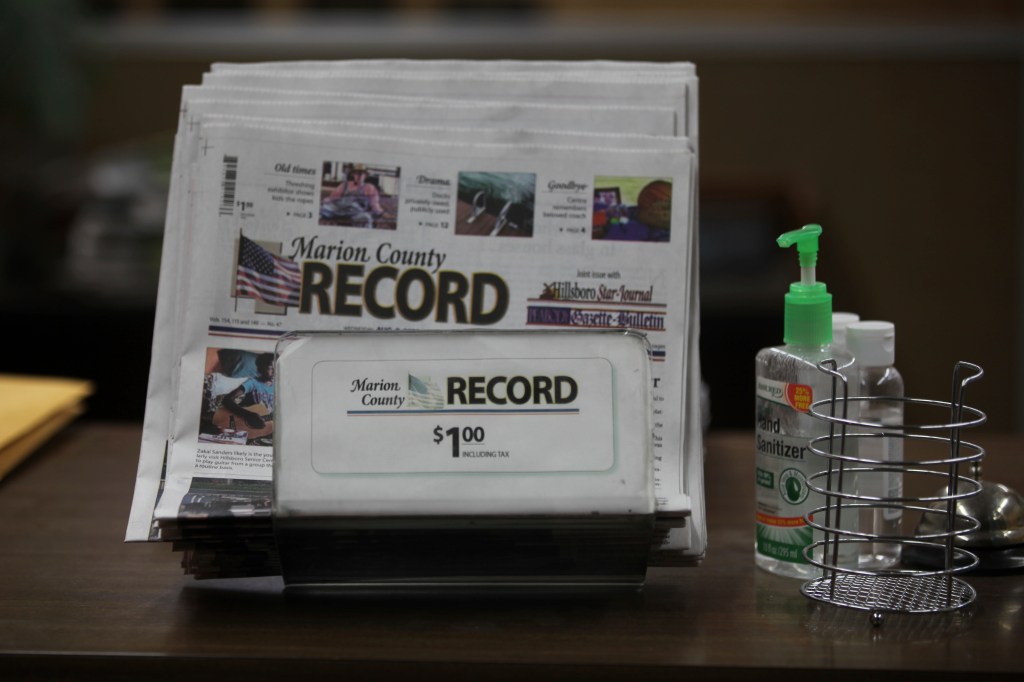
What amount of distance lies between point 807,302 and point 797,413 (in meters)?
0.05

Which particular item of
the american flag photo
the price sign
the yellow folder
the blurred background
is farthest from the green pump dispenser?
the blurred background

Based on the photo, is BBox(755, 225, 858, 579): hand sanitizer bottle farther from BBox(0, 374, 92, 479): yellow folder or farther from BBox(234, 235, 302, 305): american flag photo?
BBox(0, 374, 92, 479): yellow folder

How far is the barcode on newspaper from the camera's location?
0.55 meters

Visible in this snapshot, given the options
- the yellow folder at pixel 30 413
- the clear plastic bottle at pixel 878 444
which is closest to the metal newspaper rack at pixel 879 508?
the clear plastic bottle at pixel 878 444

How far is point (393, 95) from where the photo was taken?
1.97ft

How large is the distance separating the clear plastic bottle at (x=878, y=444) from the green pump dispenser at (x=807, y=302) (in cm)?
3

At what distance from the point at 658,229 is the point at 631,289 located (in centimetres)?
3

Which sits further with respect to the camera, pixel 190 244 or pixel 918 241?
pixel 918 241

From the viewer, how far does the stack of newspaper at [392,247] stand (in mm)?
530

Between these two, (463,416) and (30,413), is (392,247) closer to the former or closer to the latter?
(463,416)

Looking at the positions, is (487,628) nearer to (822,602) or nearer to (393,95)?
(822,602)

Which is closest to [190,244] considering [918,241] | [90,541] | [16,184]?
[90,541]

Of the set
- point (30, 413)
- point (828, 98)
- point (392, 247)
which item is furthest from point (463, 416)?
point (828, 98)

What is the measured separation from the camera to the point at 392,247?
549mm
